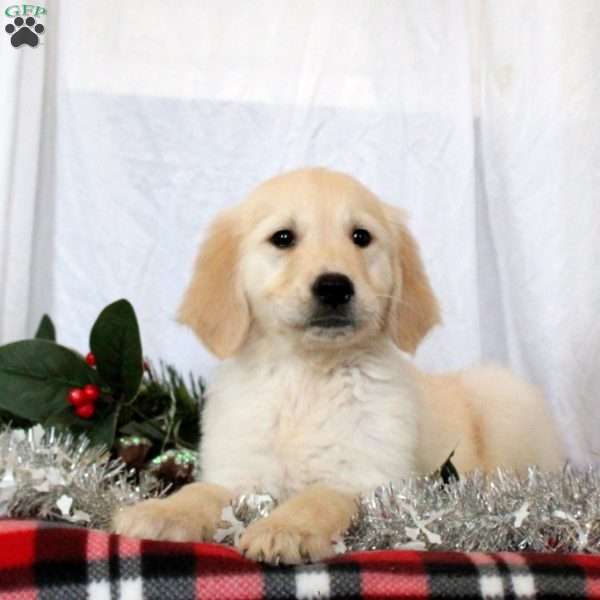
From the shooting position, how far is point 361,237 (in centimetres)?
154

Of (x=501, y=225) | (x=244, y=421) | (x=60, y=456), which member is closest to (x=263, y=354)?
(x=244, y=421)

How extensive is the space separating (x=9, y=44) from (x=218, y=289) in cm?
105

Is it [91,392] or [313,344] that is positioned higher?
[313,344]

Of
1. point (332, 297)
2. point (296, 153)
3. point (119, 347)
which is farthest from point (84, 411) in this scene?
point (296, 153)

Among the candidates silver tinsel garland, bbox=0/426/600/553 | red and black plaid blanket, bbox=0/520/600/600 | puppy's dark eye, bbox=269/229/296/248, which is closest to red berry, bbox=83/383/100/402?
silver tinsel garland, bbox=0/426/600/553

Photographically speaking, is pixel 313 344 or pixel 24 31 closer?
pixel 313 344

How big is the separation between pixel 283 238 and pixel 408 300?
27 cm

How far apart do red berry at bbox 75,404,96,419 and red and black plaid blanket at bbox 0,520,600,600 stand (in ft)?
1.96

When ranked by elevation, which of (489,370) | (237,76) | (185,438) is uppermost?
(237,76)

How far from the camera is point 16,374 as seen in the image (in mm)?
1616

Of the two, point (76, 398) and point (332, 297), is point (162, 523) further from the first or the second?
point (76, 398)

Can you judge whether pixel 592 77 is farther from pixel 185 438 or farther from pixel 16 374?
pixel 16 374

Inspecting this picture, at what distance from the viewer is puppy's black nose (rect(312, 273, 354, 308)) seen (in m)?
1.35

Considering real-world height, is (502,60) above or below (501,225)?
above
